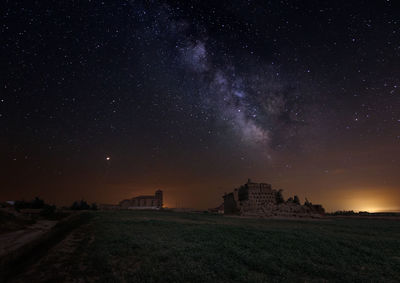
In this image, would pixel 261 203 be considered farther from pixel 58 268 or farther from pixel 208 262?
pixel 58 268

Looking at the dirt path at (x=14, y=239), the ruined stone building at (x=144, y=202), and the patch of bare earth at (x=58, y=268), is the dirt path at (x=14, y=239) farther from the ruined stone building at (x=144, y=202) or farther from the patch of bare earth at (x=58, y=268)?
the ruined stone building at (x=144, y=202)

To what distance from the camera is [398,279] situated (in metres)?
9.77

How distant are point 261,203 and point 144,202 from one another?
8282 cm

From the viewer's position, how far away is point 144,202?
128625 mm

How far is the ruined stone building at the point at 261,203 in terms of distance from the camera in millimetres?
60531

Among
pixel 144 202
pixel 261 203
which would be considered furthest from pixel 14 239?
pixel 144 202

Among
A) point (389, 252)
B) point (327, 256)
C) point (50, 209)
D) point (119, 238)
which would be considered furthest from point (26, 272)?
point (50, 209)

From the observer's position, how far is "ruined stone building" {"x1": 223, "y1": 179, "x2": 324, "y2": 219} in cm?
6053

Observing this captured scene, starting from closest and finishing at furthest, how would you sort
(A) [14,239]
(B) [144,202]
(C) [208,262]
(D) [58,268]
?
1. (D) [58,268]
2. (C) [208,262]
3. (A) [14,239]
4. (B) [144,202]

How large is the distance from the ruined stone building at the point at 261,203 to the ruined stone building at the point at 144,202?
207 feet

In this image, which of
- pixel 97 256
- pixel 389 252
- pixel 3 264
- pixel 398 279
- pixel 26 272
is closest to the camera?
pixel 26 272

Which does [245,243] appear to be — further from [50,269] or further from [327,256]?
[50,269]

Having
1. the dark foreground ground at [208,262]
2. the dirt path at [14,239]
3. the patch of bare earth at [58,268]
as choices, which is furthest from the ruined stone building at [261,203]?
the patch of bare earth at [58,268]

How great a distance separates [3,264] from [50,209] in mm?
55470
